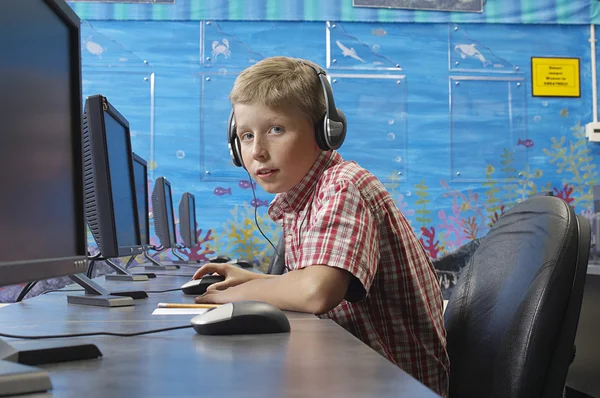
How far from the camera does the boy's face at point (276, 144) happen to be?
1382 millimetres

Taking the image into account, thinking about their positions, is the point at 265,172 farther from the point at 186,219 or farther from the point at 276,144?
the point at 186,219

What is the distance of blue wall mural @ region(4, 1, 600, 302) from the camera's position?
4418mm

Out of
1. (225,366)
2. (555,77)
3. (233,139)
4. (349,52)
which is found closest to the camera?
(225,366)

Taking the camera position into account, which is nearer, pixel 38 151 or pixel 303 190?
pixel 38 151

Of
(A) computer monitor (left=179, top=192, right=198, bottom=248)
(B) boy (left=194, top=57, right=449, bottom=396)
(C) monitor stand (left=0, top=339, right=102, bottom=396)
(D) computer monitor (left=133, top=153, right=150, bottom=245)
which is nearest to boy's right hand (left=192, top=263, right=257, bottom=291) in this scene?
(B) boy (left=194, top=57, right=449, bottom=396)

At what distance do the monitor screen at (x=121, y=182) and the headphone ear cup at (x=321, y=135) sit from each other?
47cm

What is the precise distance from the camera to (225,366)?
24.2 inches

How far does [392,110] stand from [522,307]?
11.8 ft

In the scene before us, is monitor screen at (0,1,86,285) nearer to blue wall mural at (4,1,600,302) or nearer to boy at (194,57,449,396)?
boy at (194,57,449,396)

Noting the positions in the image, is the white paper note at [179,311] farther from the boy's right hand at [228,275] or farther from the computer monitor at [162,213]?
the computer monitor at [162,213]

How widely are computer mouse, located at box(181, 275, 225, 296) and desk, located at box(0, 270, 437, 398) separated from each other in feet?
1.51

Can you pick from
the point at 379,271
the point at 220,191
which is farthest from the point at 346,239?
the point at 220,191

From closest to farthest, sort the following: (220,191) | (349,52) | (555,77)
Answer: (220,191), (349,52), (555,77)

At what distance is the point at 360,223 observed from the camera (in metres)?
1.17
